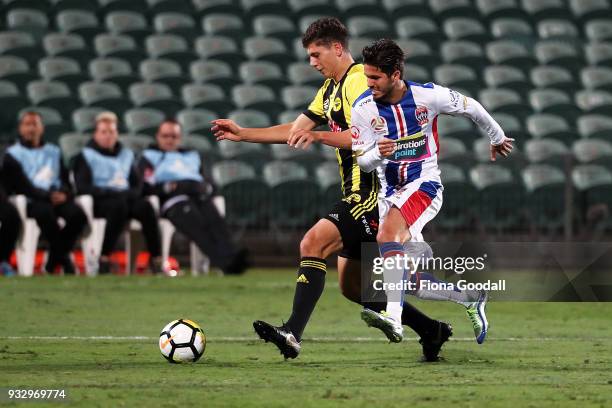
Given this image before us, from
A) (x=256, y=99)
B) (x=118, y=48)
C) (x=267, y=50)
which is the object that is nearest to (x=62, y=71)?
(x=118, y=48)

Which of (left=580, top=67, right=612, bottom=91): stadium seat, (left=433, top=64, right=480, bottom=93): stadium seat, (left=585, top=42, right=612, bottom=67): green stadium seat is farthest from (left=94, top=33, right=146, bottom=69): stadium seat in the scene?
(left=585, top=42, right=612, bottom=67): green stadium seat

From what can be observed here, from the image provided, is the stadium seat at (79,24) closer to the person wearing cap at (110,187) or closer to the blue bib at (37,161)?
the person wearing cap at (110,187)

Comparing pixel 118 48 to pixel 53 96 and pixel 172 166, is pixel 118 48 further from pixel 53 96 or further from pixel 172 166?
pixel 172 166

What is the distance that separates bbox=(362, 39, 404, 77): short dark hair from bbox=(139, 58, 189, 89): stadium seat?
41.1 feet

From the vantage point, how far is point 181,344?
7020 mm

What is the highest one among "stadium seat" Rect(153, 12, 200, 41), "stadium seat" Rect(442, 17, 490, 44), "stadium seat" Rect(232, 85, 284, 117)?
"stadium seat" Rect(442, 17, 490, 44)

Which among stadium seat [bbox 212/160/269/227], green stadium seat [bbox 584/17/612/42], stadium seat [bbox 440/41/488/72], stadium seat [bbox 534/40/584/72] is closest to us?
stadium seat [bbox 212/160/269/227]

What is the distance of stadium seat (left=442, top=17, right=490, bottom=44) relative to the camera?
69.3ft

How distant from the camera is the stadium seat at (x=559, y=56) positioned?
2094 cm

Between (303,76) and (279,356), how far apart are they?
493 inches

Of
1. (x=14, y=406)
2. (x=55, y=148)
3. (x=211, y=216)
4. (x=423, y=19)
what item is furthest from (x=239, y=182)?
(x=14, y=406)

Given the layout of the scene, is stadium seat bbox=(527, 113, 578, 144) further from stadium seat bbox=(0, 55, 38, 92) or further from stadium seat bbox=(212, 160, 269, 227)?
stadium seat bbox=(0, 55, 38, 92)

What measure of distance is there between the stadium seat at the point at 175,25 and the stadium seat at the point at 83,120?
315 centimetres

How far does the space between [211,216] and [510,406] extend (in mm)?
10056
